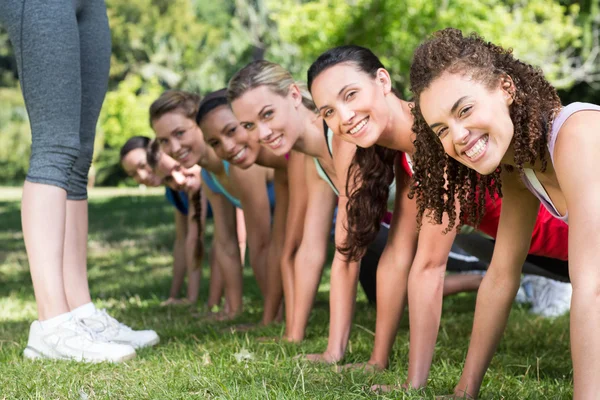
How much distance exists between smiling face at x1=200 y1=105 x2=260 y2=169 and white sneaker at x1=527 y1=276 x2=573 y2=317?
199 centimetres

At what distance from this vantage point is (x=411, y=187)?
272 cm

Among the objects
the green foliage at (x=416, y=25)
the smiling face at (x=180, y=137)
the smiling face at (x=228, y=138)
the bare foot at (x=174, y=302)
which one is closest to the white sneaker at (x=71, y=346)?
the smiling face at (x=228, y=138)

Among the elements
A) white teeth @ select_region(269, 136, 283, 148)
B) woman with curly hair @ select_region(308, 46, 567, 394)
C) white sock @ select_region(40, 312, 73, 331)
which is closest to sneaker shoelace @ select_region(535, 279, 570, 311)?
woman with curly hair @ select_region(308, 46, 567, 394)

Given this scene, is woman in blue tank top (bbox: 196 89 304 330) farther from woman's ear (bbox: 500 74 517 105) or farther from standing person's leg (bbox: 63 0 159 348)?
woman's ear (bbox: 500 74 517 105)

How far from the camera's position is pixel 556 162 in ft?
7.02

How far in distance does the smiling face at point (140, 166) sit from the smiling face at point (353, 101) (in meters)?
3.44

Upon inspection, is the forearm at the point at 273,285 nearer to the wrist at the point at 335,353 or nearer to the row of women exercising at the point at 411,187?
the row of women exercising at the point at 411,187

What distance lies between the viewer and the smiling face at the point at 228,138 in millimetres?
4488

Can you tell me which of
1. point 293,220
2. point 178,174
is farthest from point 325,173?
point 178,174

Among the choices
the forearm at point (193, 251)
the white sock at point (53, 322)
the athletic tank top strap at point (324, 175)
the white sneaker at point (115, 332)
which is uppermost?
the athletic tank top strap at point (324, 175)

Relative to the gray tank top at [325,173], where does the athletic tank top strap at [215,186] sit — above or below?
below

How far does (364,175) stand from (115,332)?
131cm

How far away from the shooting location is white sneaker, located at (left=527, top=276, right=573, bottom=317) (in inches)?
185

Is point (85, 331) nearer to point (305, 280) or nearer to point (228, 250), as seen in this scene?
point (305, 280)
